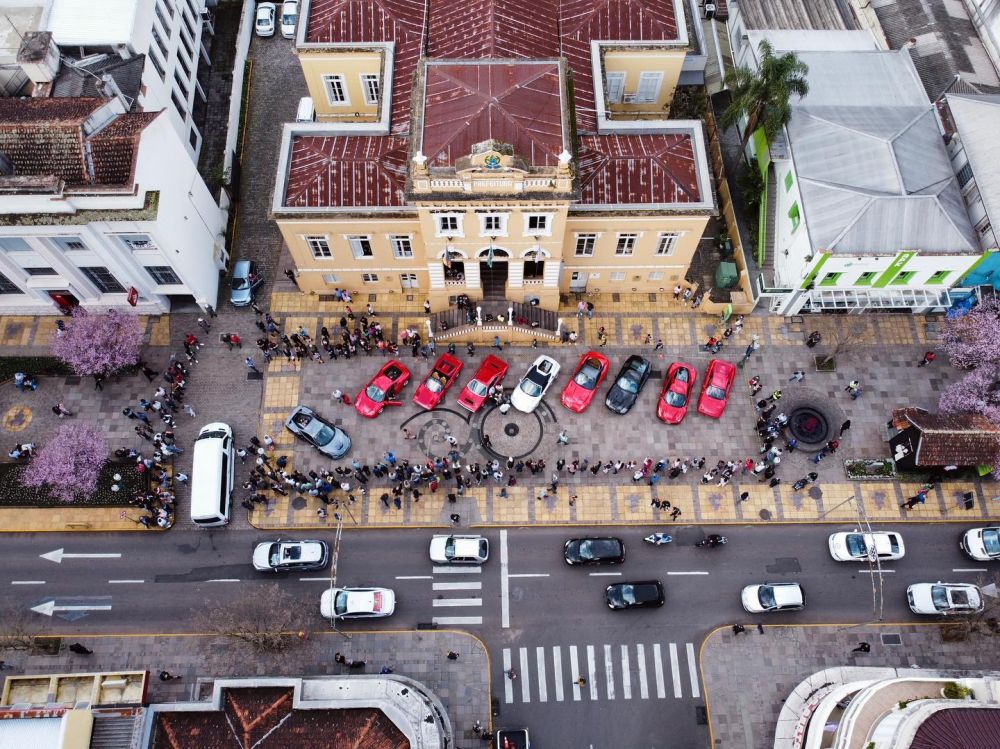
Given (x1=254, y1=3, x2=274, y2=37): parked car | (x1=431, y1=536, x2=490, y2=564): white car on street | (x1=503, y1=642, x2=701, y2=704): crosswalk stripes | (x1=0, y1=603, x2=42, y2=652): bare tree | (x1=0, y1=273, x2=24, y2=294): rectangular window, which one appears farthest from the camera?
(x1=254, y1=3, x2=274, y2=37): parked car

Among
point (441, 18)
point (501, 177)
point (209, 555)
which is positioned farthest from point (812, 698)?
point (441, 18)

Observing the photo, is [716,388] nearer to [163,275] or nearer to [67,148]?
[163,275]

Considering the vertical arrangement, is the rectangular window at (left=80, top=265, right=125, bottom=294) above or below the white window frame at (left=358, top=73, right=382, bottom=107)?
below

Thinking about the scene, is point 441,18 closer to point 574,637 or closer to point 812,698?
point 574,637

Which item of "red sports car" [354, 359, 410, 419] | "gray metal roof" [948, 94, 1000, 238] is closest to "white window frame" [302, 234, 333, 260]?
"red sports car" [354, 359, 410, 419]

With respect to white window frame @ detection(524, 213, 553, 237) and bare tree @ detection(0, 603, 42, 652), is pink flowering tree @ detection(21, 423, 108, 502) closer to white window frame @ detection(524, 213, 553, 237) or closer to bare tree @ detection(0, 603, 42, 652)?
bare tree @ detection(0, 603, 42, 652)

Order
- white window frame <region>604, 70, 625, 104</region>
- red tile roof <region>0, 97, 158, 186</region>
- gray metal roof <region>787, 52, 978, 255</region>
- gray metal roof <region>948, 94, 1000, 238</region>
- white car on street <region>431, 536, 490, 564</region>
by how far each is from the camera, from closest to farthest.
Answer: red tile roof <region>0, 97, 158, 186</region>, white car on street <region>431, 536, 490, 564</region>, gray metal roof <region>787, 52, 978, 255</region>, gray metal roof <region>948, 94, 1000, 238</region>, white window frame <region>604, 70, 625, 104</region>

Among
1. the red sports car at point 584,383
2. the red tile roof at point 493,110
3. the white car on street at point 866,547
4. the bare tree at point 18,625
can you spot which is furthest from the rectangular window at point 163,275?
the white car on street at point 866,547

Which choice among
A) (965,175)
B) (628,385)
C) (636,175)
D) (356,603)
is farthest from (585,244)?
(356,603)
